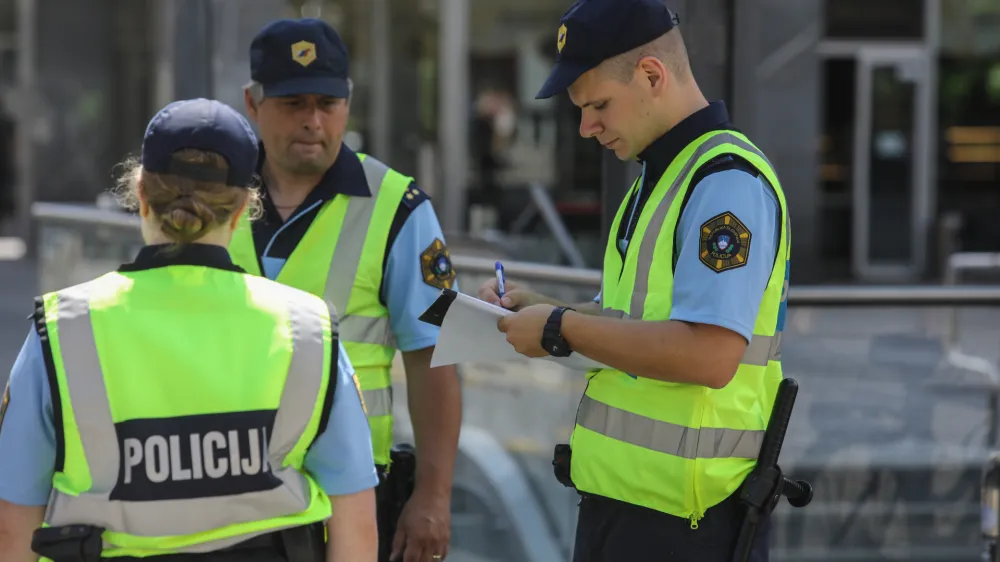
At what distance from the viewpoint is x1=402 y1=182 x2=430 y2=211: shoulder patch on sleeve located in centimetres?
320

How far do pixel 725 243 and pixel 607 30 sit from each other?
45 centimetres

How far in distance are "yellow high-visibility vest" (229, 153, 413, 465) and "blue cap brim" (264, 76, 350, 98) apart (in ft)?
0.79

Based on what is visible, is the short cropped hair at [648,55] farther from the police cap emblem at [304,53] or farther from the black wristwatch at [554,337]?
the police cap emblem at [304,53]

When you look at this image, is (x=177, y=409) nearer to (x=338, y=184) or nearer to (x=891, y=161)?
(x=338, y=184)

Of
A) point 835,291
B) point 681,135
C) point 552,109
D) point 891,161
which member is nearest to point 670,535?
point 681,135

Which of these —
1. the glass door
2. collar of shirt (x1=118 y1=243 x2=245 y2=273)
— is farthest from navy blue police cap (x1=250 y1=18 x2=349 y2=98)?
the glass door

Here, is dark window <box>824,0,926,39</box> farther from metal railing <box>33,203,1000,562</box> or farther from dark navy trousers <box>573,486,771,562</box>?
dark navy trousers <box>573,486,771,562</box>

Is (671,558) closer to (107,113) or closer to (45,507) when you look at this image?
(45,507)

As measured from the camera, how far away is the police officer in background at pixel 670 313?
8.05 ft

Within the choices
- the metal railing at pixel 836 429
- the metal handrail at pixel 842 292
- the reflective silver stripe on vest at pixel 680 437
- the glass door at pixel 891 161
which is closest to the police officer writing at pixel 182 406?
the reflective silver stripe on vest at pixel 680 437

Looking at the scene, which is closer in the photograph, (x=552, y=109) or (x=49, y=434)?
(x=49, y=434)

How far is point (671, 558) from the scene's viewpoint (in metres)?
2.60

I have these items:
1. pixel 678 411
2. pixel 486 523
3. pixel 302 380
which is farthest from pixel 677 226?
pixel 486 523

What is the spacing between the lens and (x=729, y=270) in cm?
244
